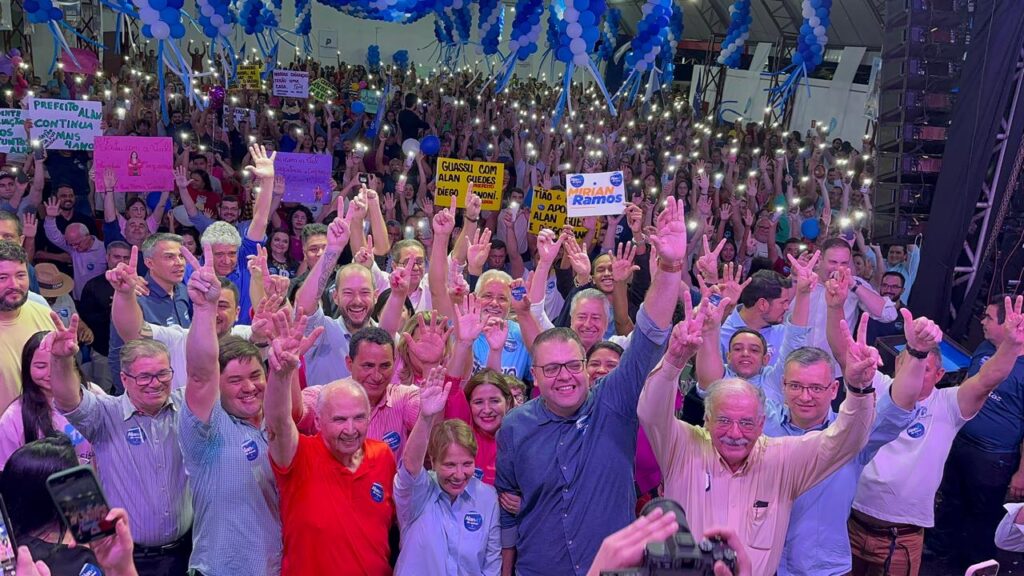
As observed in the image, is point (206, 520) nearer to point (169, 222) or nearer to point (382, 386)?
point (382, 386)

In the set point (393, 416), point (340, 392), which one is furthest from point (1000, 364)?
point (340, 392)

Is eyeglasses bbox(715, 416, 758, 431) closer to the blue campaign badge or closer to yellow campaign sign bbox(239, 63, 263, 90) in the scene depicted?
the blue campaign badge

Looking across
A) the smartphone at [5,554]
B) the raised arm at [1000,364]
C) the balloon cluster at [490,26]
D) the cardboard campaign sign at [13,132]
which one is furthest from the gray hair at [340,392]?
the balloon cluster at [490,26]

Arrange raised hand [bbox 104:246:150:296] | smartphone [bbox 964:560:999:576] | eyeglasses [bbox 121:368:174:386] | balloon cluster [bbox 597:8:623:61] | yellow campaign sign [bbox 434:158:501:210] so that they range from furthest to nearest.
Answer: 1. balloon cluster [bbox 597:8:623:61]
2. yellow campaign sign [bbox 434:158:501:210]
3. raised hand [bbox 104:246:150:296]
4. eyeglasses [bbox 121:368:174:386]
5. smartphone [bbox 964:560:999:576]

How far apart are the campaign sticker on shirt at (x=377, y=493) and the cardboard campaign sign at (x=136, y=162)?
4.71 metres

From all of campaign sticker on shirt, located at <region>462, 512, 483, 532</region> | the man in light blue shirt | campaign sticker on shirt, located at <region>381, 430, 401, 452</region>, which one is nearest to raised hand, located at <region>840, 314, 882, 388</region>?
the man in light blue shirt

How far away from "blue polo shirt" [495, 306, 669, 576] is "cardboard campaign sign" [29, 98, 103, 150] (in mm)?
5554

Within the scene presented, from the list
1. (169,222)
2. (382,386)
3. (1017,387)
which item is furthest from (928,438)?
(169,222)

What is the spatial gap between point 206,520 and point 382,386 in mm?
898

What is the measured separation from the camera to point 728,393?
297 cm

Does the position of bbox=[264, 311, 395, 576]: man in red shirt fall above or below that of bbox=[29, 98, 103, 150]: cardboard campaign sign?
below

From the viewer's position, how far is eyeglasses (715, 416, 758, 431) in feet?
9.70

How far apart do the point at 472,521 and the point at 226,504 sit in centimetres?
86

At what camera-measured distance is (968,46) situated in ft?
21.6
